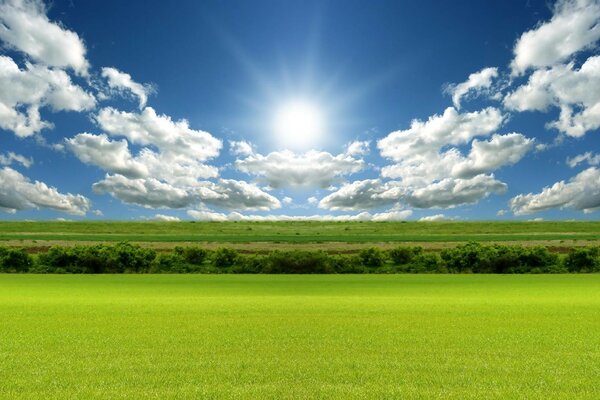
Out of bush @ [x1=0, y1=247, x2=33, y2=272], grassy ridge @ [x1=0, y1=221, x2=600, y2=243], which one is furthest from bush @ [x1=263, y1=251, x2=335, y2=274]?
grassy ridge @ [x1=0, y1=221, x2=600, y2=243]

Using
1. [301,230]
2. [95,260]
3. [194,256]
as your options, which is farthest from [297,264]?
[301,230]

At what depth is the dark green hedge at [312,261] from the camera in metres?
53.2

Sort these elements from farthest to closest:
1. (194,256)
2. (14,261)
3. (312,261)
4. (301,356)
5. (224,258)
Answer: (194,256), (224,258), (14,261), (312,261), (301,356)

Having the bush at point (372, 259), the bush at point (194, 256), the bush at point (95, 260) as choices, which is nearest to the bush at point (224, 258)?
the bush at point (194, 256)

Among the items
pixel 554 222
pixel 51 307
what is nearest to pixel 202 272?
pixel 51 307

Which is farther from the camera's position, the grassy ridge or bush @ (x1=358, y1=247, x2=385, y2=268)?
the grassy ridge

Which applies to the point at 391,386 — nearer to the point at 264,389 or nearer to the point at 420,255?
the point at 264,389

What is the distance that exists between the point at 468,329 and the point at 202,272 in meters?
46.2

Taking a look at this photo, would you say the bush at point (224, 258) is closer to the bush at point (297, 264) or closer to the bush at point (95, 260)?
the bush at point (297, 264)

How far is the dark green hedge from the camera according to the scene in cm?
5325

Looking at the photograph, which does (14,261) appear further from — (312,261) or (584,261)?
(584,261)

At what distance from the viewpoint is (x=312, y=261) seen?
53281mm

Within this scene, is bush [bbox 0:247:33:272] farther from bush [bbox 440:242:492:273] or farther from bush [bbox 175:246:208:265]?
bush [bbox 440:242:492:273]

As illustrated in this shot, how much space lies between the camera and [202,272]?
54938 millimetres
